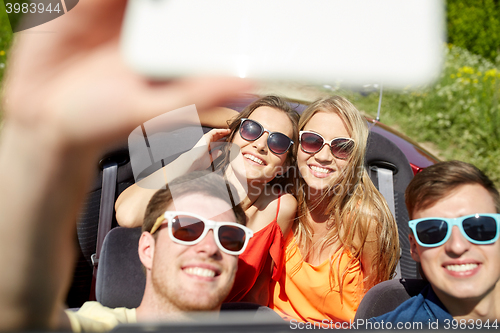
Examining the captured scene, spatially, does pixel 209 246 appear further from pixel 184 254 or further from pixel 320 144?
pixel 320 144

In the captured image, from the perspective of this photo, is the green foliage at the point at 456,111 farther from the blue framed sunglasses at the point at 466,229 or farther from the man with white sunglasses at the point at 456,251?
the blue framed sunglasses at the point at 466,229

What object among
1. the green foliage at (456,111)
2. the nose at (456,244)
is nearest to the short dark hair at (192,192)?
the nose at (456,244)

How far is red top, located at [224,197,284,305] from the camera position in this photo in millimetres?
1396

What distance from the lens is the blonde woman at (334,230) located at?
1561mm

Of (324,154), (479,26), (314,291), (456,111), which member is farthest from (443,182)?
(479,26)

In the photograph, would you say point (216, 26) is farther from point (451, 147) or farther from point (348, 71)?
point (451, 147)

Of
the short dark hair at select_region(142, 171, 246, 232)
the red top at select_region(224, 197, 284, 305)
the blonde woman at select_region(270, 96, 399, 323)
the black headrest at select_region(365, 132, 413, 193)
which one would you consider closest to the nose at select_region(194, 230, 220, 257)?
the short dark hair at select_region(142, 171, 246, 232)

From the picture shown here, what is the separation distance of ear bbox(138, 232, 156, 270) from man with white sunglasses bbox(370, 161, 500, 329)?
755 mm

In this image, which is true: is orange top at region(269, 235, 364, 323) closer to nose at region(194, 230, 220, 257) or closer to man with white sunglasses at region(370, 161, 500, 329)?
man with white sunglasses at region(370, 161, 500, 329)

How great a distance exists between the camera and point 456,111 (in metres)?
3.08

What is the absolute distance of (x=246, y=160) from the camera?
4.88 feet

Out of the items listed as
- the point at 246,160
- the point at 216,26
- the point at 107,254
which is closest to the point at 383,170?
the point at 246,160

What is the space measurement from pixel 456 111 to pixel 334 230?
213 centimetres

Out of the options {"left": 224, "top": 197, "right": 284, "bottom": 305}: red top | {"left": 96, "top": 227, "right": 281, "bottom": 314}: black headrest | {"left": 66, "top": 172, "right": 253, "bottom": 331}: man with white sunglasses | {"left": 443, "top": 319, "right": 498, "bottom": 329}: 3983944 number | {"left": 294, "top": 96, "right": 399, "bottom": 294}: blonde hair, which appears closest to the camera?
{"left": 443, "top": 319, "right": 498, "bottom": 329}: 3983944 number
